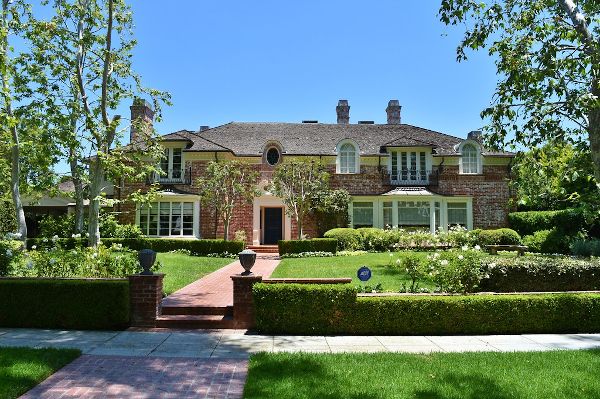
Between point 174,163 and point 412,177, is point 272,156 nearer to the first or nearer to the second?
point 174,163

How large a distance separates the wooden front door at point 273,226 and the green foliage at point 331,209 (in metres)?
2.31

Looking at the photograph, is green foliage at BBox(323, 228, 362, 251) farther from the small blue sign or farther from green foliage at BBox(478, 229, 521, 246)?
the small blue sign

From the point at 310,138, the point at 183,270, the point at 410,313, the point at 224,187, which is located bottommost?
the point at 183,270

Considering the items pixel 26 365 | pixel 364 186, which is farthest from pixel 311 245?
pixel 26 365

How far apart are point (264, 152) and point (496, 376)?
2065 centimetres

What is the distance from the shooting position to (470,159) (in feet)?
82.2

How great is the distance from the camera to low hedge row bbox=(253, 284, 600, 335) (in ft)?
24.5

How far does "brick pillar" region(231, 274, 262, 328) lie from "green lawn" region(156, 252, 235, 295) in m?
3.22

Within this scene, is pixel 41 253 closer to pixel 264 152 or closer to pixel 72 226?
pixel 72 226

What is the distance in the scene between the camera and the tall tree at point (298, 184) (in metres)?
21.8

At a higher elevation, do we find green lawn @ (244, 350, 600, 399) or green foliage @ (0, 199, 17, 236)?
green foliage @ (0, 199, 17, 236)

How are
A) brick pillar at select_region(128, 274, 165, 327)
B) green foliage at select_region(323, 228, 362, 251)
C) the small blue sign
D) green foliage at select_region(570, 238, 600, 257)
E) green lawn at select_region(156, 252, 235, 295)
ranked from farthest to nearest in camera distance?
green foliage at select_region(323, 228, 362, 251) → green foliage at select_region(570, 238, 600, 257) → green lawn at select_region(156, 252, 235, 295) → the small blue sign → brick pillar at select_region(128, 274, 165, 327)

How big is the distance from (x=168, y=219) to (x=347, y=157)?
11.1 metres

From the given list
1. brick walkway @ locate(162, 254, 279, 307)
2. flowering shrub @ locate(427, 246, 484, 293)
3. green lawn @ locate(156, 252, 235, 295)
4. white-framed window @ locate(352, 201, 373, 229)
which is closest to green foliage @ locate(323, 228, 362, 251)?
white-framed window @ locate(352, 201, 373, 229)
